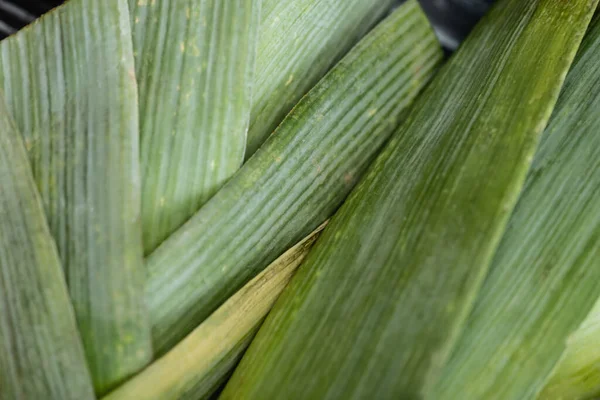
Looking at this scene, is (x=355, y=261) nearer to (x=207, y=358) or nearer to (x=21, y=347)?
(x=207, y=358)

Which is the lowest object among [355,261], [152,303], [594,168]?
[594,168]

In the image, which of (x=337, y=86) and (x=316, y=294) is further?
(x=337, y=86)

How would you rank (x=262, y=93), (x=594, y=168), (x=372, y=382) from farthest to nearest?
(x=262, y=93), (x=594, y=168), (x=372, y=382)

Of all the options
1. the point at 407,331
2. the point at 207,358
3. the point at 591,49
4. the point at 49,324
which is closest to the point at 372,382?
the point at 407,331

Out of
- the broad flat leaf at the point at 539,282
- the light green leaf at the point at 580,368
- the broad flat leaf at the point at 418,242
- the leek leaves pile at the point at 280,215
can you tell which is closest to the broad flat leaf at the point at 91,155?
the leek leaves pile at the point at 280,215

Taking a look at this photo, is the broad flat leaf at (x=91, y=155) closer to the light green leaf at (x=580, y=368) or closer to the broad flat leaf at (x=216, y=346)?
the broad flat leaf at (x=216, y=346)

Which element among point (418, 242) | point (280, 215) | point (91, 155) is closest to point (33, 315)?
point (91, 155)

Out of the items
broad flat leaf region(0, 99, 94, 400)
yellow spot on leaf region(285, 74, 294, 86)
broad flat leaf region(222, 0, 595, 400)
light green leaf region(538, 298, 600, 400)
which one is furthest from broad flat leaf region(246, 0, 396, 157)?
light green leaf region(538, 298, 600, 400)
